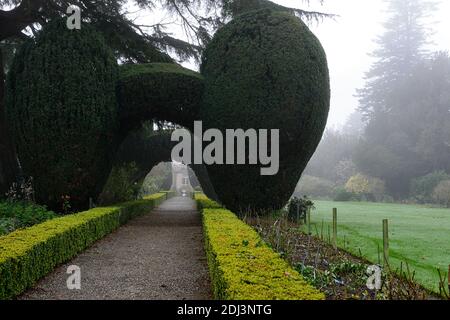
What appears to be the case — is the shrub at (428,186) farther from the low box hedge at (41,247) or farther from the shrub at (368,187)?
the low box hedge at (41,247)

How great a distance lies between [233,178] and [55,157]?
4.07 m

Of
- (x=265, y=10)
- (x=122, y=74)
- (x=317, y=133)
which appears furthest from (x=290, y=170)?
(x=122, y=74)

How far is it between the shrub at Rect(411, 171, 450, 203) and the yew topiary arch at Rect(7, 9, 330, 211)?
68.6 ft

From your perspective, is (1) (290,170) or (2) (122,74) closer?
(1) (290,170)

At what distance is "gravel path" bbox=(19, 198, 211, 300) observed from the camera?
494cm

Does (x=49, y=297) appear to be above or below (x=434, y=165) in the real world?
below

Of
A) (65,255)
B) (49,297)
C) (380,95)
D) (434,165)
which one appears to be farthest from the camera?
(380,95)

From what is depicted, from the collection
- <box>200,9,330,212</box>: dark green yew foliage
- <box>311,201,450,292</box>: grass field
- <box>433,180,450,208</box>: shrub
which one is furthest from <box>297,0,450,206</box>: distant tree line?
<box>200,9,330,212</box>: dark green yew foliage

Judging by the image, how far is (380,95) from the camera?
40.6m

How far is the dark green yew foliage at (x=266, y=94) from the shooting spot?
9.96 meters

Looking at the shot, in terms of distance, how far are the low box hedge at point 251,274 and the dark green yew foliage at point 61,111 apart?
17.8ft

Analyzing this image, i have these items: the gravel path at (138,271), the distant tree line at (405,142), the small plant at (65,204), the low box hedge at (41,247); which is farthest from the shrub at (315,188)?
the low box hedge at (41,247)
